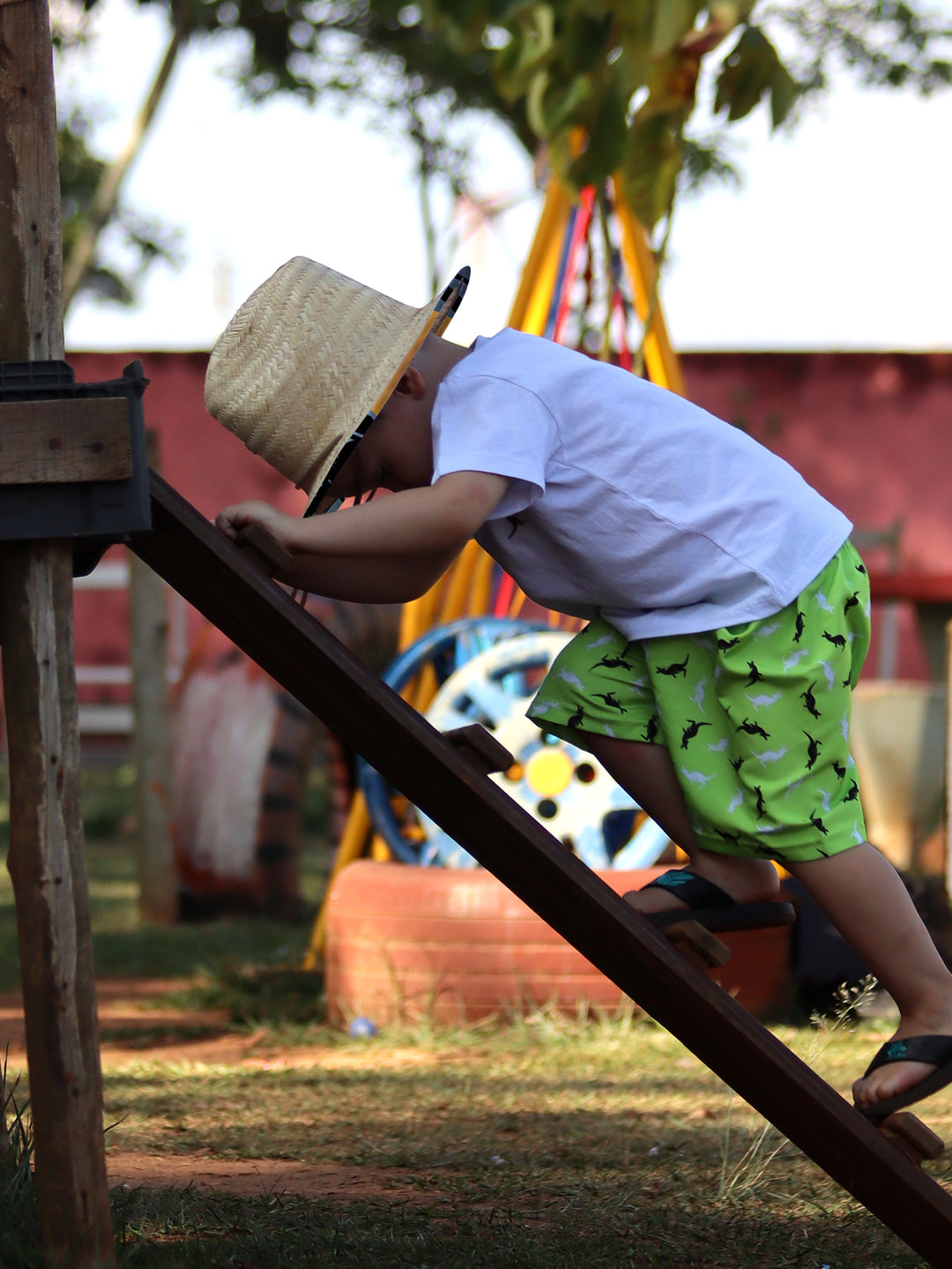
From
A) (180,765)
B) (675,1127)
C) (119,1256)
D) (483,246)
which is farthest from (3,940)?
(483,246)

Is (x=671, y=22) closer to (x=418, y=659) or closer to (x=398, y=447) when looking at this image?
(x=398, y=447)

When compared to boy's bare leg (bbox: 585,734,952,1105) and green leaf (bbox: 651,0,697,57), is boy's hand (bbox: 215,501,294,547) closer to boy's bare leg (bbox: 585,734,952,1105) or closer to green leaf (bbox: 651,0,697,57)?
boy's bare leg (bbox: 585,734,952,1105)

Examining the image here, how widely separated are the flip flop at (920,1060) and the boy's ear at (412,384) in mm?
1169

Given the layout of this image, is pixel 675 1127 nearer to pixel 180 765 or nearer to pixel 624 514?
pixel 624 514

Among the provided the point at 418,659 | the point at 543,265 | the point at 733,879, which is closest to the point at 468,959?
the point at 418,659

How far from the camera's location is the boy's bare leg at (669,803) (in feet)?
7.77

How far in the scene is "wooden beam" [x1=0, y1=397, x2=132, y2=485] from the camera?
5.83ft

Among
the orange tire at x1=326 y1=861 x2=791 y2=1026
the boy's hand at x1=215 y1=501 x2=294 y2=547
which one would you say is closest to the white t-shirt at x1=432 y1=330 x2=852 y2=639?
the boy's hand at x1=215 y1=501 x2=294 y2=547

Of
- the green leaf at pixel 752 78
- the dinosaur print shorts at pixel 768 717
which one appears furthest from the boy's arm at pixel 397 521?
the green leaf at pixel 752 78

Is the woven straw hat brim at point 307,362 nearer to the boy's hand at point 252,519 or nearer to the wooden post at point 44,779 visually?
the boy's hand at point 252,519

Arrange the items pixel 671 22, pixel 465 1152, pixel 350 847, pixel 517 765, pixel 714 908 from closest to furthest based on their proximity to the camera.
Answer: pixel 714 908, pixel 671 22, pixel 465 1152, pixel 517 765, pixel 350 847

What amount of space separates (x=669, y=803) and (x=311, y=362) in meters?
0.90

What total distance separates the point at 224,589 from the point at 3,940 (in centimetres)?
388

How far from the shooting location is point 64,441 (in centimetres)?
179
